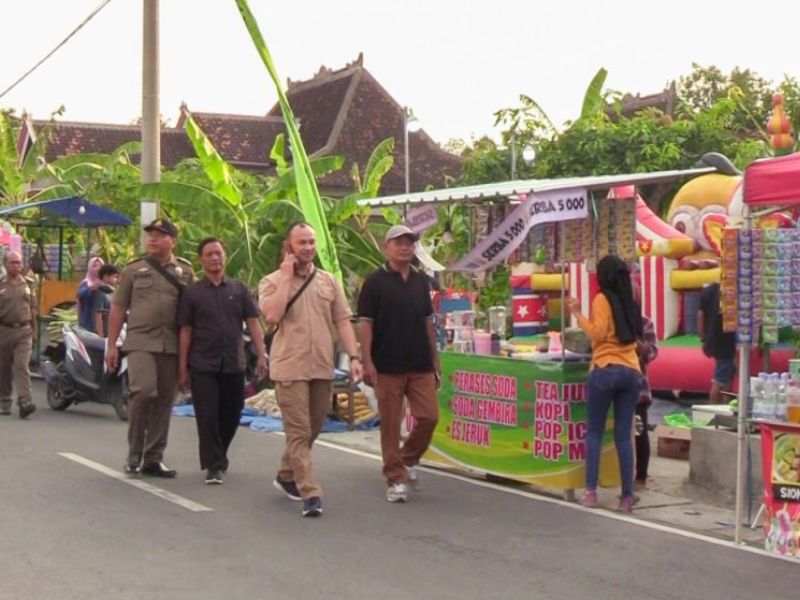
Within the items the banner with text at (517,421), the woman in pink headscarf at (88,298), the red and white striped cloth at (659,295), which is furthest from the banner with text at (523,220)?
the red and white striped cloth at (659,295)

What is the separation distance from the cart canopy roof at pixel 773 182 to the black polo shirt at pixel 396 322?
2.63 m

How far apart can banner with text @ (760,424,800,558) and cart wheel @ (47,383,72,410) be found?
9.63 meters

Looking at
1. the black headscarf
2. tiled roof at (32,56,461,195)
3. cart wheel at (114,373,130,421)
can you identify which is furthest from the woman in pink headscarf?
tiled roof at (32,56,461,195)

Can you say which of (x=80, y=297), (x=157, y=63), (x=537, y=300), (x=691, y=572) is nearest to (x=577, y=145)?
(x=537, y=300)

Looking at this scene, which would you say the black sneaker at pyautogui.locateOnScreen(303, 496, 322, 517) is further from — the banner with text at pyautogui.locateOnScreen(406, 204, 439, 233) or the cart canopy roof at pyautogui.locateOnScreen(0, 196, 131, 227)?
the cart canopy roof at pyautogui.locateOnScreen(0, 196, 131, 227)

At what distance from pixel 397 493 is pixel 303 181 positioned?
6.80m

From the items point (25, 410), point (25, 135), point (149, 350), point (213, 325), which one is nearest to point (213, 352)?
point (213, 325)

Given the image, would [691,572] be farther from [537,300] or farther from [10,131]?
[10,131]

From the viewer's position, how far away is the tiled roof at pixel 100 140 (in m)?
44.3

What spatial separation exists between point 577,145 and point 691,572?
64.3ft

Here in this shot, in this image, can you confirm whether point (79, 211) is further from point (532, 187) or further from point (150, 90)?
point (532, 187)

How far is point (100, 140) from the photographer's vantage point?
152 ft

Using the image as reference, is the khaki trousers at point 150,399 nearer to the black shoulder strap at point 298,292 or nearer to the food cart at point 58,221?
the black shoulder strap at point 298,292

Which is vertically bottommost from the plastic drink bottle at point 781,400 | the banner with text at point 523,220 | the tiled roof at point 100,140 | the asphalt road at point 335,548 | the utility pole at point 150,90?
the asphalt road at point 335,548
